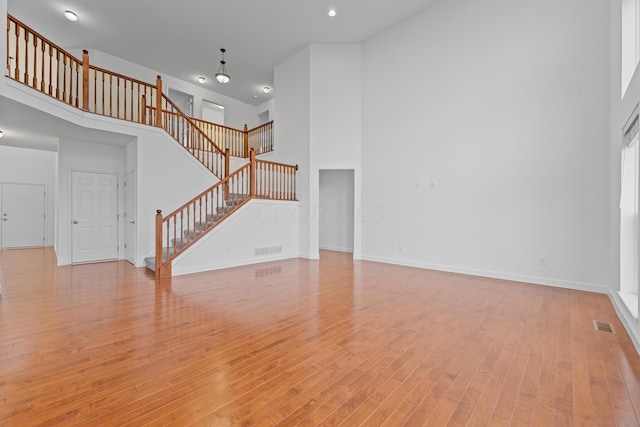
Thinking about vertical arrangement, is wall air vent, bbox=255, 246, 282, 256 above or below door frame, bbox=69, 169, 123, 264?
below

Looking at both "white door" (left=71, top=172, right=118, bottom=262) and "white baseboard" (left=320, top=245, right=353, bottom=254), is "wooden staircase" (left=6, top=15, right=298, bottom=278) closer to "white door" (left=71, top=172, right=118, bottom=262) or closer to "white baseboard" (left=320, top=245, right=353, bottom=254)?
"white door" (left=71, top=172, right=118, bottom=262)

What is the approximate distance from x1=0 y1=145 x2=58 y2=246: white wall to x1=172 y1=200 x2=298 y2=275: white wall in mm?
7472

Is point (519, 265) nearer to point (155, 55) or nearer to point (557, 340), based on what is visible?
point (557, 340)

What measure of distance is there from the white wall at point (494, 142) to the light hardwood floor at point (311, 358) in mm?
1082

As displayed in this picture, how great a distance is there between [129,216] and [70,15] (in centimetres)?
465

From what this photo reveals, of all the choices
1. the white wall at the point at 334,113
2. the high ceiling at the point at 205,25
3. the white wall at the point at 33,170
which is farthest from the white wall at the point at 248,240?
the white wall at the point at 33,170

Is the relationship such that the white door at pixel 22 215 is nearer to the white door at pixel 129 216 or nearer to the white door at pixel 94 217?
the white door at pixel 94 217

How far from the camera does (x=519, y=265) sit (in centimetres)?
499

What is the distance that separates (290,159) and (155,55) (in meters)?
4.88

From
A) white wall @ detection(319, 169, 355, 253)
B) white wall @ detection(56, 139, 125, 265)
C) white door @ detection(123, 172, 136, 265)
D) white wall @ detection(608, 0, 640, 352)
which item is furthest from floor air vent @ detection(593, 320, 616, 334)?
white wall @ detection(56, 139, 125, 265)

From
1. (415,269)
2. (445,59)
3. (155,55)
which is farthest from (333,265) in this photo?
(155,55)

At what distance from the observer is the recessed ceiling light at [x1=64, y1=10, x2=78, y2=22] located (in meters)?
6.33

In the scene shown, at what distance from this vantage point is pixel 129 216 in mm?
6887

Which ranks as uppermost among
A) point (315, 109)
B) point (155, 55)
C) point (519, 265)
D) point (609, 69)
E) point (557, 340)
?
point (155, 55)
